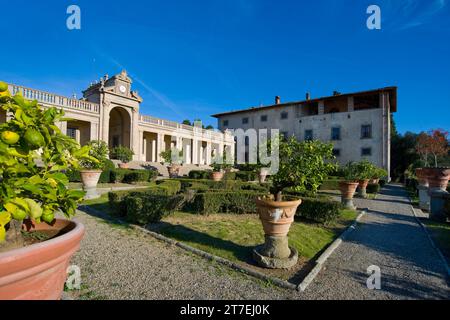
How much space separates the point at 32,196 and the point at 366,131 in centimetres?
3182

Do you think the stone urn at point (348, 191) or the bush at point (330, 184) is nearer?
the stone urn at point (348, 191)

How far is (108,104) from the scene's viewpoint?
22453 mm

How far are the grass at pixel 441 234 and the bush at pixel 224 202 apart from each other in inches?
181

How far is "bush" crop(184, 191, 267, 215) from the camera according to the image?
25.1 ft

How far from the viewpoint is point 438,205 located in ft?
26.0

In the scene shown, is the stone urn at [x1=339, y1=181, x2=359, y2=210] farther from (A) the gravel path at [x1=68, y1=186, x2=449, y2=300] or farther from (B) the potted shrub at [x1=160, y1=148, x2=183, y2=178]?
(B) the potted shrub at [x1=160, y1=148, x2=183, y2=178]

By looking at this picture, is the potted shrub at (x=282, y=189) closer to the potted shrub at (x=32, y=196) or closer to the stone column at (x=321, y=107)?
the potted shrub at (x=32, y=196)

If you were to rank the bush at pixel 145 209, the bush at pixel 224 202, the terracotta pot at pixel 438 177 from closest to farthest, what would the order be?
the bush at pixel 145 209 < the bush at pixel 224 202 < the terracotta pot at pixel 438 177

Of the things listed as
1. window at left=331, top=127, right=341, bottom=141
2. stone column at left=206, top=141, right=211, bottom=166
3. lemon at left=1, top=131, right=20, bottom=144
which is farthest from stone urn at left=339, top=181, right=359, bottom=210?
stone column at left=206, top=141, right=211, bottom=166

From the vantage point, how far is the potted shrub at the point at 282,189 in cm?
397

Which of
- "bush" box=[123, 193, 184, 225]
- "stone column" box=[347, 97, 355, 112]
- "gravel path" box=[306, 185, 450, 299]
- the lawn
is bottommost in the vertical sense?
"gravel path" box=[306, 185, 450, 299]

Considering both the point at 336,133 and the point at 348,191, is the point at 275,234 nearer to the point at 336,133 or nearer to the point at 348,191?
the point at 348,191

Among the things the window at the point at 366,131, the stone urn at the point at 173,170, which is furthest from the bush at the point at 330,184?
the window at the point at 366,131

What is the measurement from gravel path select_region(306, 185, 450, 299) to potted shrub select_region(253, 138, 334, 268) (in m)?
0.73
